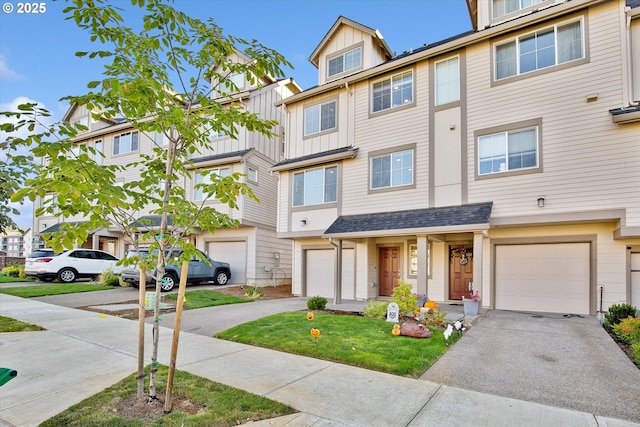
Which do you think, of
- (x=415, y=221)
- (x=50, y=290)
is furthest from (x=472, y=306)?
(x=50, y=290)

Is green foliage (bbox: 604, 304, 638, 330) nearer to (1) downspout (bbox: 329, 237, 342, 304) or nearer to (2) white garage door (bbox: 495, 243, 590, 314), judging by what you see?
(2) white garage door (bbox: 495, 243, 590, 314)

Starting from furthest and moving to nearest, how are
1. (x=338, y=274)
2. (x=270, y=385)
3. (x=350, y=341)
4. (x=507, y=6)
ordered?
(x=338, y=274) < (x=507, y=6) < (x=350, y=341) < (x=270, y=385)

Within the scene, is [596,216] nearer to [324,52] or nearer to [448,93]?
[448,93]

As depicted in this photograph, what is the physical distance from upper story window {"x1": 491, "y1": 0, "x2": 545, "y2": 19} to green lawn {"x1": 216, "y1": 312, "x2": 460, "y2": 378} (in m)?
10.4

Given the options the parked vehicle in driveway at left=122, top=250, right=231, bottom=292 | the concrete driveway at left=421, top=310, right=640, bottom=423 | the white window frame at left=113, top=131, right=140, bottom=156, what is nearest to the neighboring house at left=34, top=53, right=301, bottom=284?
the white window frame at left=113, top=131, right=140, bottom=156

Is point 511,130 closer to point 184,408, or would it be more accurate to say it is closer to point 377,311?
point 377,311

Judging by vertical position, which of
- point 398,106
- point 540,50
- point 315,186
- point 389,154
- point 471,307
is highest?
point 540,50

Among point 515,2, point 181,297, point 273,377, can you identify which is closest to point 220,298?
point 273,377

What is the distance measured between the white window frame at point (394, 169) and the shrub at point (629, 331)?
6.52 meters

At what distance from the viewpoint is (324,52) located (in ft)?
50.4

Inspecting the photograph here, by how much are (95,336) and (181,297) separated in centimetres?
474

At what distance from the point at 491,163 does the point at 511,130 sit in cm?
106

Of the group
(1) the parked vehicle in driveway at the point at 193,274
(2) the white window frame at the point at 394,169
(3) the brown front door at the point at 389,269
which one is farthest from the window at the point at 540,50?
(1) the parked vehicle in driveway at the point at 193,274

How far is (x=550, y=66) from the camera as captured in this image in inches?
404
